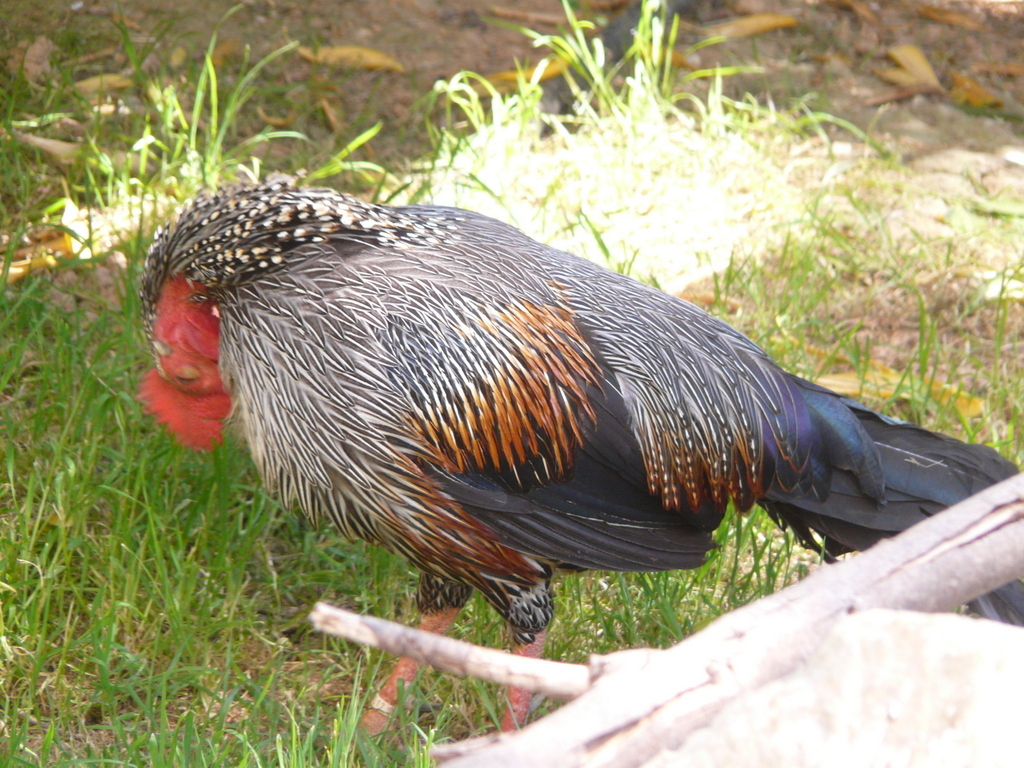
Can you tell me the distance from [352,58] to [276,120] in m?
0.68

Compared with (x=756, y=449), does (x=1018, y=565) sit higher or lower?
higher

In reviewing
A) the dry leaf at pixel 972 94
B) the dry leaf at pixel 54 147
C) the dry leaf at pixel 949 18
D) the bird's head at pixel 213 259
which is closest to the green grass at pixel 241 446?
the dry leaf at pixel 54 147

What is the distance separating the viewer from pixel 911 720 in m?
1.19

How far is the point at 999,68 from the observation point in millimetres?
6281

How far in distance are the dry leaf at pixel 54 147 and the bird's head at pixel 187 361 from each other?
6.51 feet

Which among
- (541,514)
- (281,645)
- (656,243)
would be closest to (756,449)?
(541,514)

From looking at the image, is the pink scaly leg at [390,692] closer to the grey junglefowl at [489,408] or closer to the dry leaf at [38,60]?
the grey junglefowl at [489,408]

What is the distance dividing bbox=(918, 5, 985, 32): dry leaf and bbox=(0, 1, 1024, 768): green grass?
5.56 ft

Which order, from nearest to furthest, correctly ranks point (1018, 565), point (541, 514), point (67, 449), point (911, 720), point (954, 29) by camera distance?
point (911, 720) < point (1018, 565) < point (541, 514) < point (67, 449) < point (954, 29)

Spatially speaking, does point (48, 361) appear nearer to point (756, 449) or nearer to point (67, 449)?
point (67, 449)

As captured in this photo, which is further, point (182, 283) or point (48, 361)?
point (48, 361)

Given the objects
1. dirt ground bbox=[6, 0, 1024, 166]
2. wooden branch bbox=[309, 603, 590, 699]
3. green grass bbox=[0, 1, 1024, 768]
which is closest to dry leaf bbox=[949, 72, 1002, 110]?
dirt ground bbox=[6, 0, 1024, 166]

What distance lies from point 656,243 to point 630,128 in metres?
0.78

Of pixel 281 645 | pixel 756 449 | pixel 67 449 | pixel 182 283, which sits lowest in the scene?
pixel 281 645
